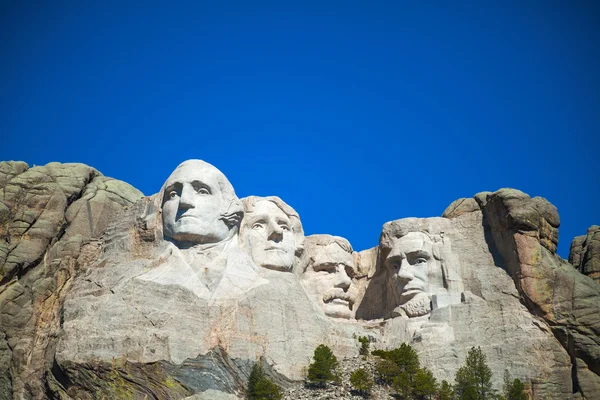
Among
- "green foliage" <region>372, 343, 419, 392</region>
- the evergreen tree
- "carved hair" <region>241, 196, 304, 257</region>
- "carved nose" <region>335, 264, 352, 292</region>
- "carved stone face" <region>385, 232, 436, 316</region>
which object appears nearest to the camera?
the evergreen tree

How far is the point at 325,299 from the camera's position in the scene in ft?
120

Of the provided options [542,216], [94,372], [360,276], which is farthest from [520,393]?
[94,372]

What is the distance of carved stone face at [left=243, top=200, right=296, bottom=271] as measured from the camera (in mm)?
34844

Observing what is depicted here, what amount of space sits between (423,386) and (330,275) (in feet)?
22.4

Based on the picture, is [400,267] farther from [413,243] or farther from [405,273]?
[413,243]

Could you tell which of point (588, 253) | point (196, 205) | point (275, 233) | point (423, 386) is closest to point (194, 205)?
point (196, 205)

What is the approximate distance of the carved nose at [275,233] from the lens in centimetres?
3541

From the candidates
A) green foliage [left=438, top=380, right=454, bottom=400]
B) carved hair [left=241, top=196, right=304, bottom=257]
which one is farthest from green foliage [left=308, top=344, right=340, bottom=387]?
carved hair [left=241, top=196, right=304, bottom=257]

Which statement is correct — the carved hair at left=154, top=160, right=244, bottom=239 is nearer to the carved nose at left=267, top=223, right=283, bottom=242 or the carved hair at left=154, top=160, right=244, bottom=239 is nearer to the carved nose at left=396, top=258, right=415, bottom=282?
the carved nose at left=267, top=223, right=283, bottom=242

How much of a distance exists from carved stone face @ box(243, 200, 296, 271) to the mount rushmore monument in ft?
0.14

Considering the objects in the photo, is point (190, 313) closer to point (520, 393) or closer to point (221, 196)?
point (221, 196)

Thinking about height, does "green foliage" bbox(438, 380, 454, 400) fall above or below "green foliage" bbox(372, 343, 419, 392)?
below

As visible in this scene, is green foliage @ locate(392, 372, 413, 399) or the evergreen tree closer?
the evergreen tree

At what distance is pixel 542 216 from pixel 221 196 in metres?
9.67
